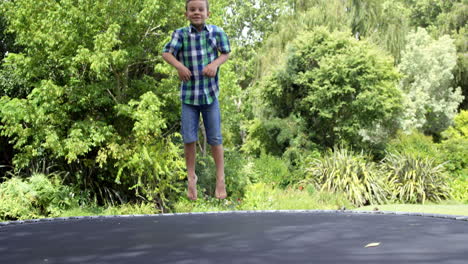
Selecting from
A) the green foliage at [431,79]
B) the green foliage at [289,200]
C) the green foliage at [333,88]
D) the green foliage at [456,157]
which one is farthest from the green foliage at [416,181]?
the green foliage at [431,79]

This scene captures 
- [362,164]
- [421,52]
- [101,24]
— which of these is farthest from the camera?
[421,52]

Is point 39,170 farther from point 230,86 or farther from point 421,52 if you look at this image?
point 421,52

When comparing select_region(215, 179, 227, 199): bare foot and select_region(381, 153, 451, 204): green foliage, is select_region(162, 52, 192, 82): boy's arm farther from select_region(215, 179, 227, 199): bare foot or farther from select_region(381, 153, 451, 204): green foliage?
select_region(381, 153, 451, 204): green foliage

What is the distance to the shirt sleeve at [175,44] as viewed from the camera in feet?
8.43

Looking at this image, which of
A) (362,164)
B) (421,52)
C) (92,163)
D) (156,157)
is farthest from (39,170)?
Result: (421,52)

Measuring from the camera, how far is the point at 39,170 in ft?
27.1

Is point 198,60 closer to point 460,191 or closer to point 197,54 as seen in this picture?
point 197,54

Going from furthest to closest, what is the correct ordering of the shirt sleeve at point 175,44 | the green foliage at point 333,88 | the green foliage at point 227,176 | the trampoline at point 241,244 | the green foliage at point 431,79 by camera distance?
1. the green foliage at point 431,79
2. the green foliage at point 333,88
3. the green foliage at point 227,176
4. the shirt sleeve at point 175,44
5. the trampoline at point 241,244

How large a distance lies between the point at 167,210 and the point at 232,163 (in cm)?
184

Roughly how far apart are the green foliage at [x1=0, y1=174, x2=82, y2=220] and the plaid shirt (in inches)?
199

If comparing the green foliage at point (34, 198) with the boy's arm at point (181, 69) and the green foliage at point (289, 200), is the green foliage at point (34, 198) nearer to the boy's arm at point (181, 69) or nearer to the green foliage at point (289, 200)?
the green foliage at point (289, 200)

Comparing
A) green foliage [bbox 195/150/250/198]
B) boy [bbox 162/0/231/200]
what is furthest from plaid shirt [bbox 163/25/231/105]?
green foliage [bbox 195/150/250/198]

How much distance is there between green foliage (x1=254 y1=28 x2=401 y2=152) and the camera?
11719 millimetres

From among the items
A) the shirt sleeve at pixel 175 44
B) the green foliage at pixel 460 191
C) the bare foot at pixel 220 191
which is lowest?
the green foliage at pixel 460 191
